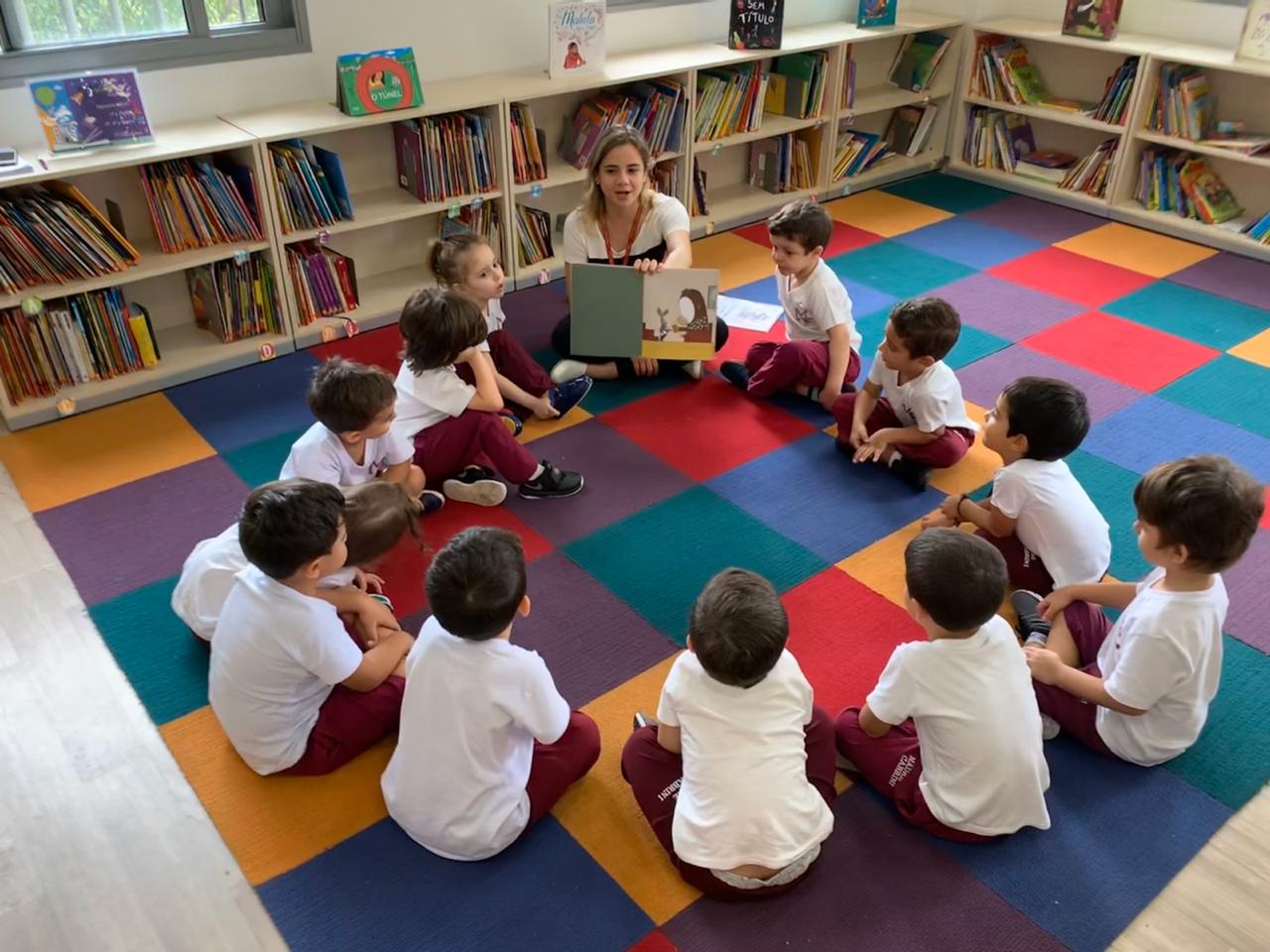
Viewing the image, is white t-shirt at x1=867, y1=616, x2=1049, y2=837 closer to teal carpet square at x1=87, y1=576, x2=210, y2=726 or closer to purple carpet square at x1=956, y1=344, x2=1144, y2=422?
teal carpet square at x1=87, y1=576, x2=210, y2=726

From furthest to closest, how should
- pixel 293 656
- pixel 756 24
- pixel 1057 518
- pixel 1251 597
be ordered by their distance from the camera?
pixel 756 24, pixel 1251 597, pixel 1057 518, pixel 293 656

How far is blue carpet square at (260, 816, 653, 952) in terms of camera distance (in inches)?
75.4

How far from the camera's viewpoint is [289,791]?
2223mm

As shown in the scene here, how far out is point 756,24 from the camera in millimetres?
4793

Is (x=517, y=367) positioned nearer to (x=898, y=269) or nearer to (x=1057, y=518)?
(x=1057, y=518)

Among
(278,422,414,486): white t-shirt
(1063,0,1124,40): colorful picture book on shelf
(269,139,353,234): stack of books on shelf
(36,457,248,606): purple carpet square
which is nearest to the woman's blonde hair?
(269,139,353,234): stack of books on shelf

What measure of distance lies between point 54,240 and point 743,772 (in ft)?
9.42

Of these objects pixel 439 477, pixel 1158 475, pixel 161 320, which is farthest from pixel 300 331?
pixel 1158 475

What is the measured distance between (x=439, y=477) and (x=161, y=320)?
62.5 inches

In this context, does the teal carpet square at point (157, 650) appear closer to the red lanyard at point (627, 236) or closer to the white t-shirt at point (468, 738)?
the white t-shirt at point (468, 738)

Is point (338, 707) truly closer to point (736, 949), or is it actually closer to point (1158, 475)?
point (736, 949)

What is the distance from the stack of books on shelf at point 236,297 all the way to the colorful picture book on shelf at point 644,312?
1183 mm

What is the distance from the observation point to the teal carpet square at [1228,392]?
3.60 meters

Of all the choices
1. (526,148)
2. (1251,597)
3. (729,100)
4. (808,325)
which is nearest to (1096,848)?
(1251,597)
